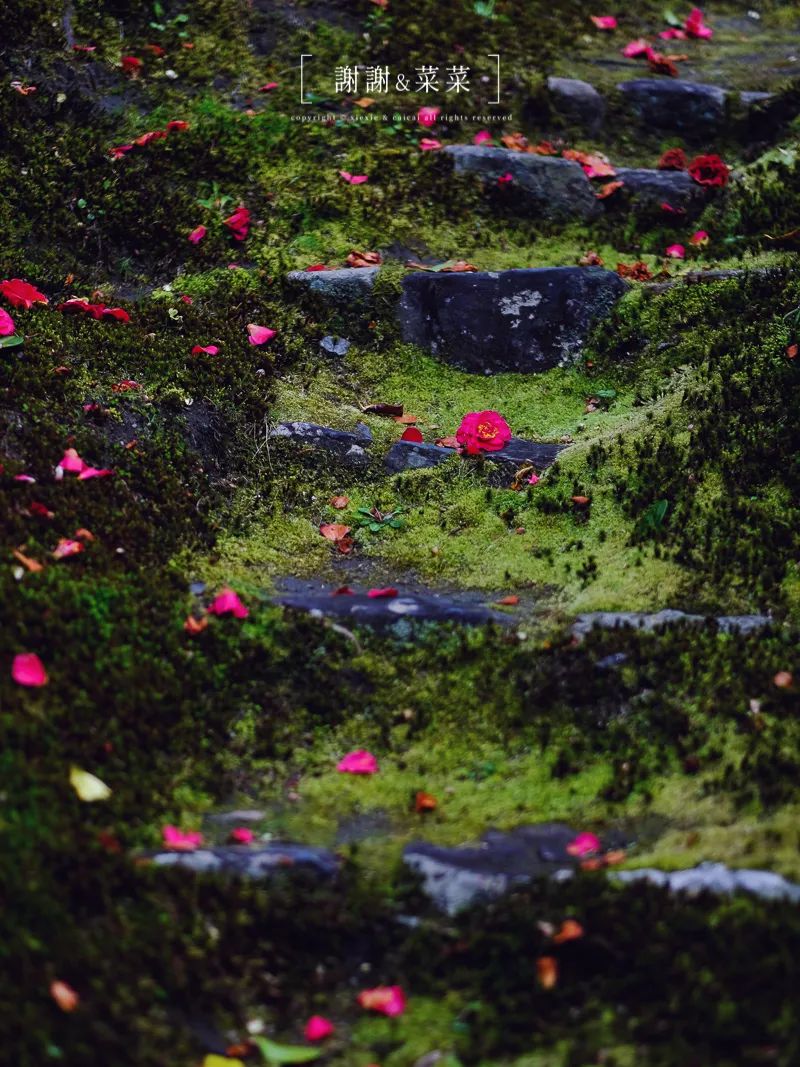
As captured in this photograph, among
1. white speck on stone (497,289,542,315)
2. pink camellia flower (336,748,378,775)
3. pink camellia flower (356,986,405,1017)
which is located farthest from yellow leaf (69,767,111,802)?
white speck on stone (497,289,542,315)

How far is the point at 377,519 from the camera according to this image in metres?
7.12

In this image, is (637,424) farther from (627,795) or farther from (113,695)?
(113,695)

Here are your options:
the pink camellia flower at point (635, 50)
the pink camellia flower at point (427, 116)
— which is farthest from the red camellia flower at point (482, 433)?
the pink camellia flower at point (635, 50)

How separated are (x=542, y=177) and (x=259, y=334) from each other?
3.46 m

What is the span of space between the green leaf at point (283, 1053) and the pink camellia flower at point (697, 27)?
41.0 feet

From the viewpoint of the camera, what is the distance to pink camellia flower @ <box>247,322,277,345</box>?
8.05 m

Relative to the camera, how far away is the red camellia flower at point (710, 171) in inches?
389

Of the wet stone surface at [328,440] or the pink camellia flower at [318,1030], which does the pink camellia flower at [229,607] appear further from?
the pink camellia flower at [318,1030]

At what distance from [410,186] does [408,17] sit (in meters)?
2.87

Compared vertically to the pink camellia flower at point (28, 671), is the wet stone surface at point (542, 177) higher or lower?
higher

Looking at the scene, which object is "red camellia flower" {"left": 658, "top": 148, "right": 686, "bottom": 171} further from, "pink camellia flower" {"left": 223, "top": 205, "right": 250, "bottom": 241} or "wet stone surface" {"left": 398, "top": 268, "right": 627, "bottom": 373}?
"pink camellia flower" {"left": 223, "top": 205, "right": 250, "bottom": 241}

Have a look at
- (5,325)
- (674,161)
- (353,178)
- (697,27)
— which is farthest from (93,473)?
(697,27)

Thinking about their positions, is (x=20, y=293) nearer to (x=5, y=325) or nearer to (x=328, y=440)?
(x=5, y=325)

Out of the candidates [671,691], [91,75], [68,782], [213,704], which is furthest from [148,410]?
[91,75]
